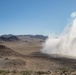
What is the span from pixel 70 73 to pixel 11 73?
856 centimetres

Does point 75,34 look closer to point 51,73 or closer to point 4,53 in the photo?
point 4,53

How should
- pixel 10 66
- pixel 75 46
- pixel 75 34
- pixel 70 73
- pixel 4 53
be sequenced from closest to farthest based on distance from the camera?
pixel 70 73
pixel 10 66
pixel 4 53
pixel 75 46
pixel 75 34

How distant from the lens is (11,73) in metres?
33.6

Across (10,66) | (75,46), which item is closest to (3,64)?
(10,66)

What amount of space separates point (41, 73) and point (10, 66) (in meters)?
10.1

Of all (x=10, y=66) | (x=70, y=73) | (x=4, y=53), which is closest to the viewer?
(x=70, y=73)

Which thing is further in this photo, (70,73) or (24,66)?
(24,66)

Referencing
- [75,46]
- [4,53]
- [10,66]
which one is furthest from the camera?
[75,46]

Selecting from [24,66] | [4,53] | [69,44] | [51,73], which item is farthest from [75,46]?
[51,73]

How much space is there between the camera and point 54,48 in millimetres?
73000

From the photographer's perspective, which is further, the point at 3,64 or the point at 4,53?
the point at 4,53

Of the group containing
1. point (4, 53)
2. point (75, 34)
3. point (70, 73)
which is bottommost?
point (70, 73)

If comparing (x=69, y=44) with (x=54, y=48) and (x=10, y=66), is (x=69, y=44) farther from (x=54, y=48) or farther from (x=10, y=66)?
(x=10, y=66)

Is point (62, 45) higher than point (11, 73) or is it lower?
higher
